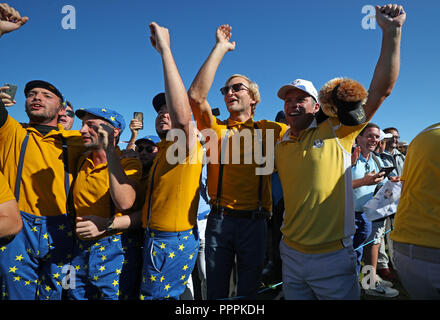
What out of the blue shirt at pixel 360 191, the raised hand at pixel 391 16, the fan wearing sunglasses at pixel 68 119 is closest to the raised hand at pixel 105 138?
the raised hand at pixel 391 16

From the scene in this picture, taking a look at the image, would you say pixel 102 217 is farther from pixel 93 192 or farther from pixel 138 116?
pixel 138 116

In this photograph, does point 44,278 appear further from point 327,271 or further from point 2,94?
point 327,271

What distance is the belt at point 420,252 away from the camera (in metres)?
1.48

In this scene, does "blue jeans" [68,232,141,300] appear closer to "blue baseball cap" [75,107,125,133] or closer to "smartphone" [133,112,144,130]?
"blue baseball cap" [75,107,125,133]

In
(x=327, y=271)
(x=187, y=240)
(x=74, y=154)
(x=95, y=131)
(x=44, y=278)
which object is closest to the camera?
(x=327, y=271)

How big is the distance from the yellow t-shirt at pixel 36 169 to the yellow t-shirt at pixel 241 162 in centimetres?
141

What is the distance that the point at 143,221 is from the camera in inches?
80.1

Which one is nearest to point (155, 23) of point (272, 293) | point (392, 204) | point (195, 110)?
point (195, 110)

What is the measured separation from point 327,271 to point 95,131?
2053 mm

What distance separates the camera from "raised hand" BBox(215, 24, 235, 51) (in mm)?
2042

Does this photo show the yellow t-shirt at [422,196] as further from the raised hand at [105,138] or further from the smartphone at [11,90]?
the smartphone at [11,90]

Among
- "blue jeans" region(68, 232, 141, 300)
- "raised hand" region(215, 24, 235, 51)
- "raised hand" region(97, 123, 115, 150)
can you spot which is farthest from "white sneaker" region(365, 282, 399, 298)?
"raised hand" region(97, 123, 115, 150)

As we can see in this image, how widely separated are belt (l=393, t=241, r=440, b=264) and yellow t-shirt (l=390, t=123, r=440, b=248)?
24 mm

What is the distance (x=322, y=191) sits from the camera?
164 cm
